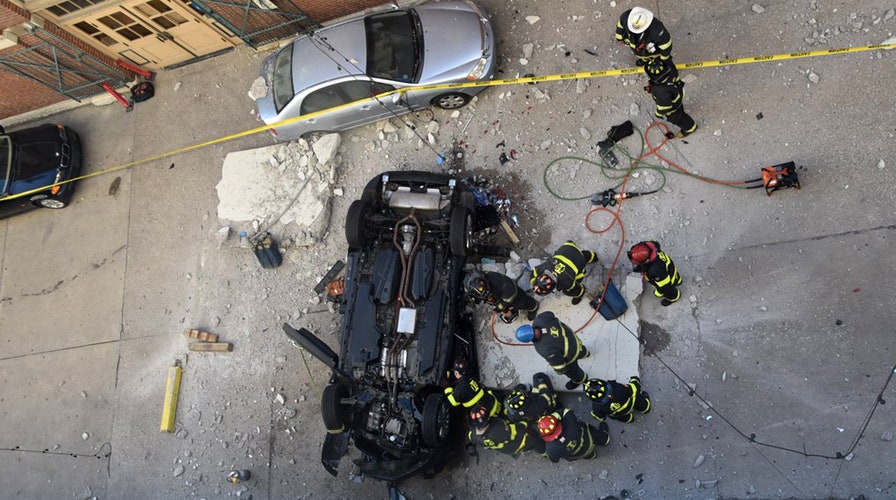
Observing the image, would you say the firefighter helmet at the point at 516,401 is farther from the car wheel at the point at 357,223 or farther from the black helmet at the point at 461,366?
the car wheel at the point at 357,223

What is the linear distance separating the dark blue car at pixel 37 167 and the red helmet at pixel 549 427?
8.30 meters

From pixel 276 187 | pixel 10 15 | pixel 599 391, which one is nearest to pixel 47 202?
pixel 10 15

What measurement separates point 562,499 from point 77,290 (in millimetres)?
7725

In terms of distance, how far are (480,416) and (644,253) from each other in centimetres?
231

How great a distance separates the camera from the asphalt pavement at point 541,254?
682cm

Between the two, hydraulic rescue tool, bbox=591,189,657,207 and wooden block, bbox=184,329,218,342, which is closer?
hydraulic rescue tool, bbox=591,189,657,207

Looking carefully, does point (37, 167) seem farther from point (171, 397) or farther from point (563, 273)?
point (563, 273)

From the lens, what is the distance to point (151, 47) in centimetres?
1002

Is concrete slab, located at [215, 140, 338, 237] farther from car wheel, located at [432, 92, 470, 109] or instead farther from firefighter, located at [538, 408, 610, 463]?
firefighter, located at [538, 408, 610, 463]

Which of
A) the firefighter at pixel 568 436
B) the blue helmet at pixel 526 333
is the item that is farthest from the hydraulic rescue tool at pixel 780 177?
the firefighter at pixel 568 436

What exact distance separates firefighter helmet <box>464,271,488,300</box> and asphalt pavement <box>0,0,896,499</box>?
56.8 inches

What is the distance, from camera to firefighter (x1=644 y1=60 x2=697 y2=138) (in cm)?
700

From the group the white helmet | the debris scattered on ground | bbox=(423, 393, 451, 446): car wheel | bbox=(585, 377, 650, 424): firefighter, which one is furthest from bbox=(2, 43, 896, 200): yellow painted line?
the debris scattered on ground

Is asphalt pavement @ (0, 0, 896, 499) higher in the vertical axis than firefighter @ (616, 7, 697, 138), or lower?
lower
